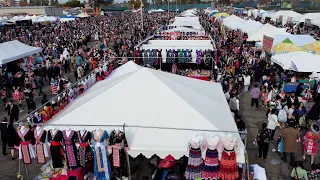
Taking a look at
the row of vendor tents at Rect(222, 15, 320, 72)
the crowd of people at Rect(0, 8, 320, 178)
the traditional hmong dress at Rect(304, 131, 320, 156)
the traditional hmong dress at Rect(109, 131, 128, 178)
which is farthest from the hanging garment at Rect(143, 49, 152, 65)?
the traditional hmong dress at Rect(109, 131, 128, 178)

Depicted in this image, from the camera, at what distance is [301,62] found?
12.6 m

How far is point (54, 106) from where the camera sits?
8.23 meters

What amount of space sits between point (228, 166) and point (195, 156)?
1.94ft

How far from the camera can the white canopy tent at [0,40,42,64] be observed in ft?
48.6

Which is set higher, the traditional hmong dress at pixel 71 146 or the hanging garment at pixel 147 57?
the hanging garment at pixel 147 57

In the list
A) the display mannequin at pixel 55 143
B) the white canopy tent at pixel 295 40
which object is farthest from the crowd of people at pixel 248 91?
the display mannequin at pixel 55 143

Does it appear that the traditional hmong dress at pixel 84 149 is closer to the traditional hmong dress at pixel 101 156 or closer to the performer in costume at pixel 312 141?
the traditional hmong dress at pixel 101 156

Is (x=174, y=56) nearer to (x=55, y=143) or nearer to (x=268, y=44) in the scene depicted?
(x=268, y=44)

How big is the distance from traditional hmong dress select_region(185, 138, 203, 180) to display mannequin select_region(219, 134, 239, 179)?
400 mm

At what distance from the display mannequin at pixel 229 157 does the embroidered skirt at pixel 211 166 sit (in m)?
0.11

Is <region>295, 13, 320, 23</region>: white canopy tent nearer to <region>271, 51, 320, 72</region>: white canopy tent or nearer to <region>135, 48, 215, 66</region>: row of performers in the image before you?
<region>271, 51, 320, 72</region>: white canopy tent

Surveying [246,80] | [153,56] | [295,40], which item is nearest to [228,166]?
[246,80]

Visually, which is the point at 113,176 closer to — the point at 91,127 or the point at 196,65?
the point at 91,127

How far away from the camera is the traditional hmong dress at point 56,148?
5.68 m
